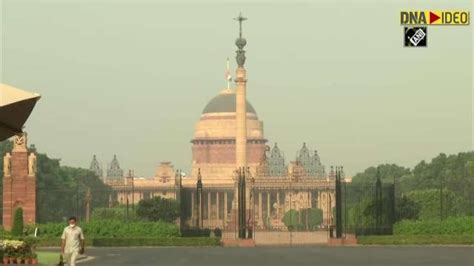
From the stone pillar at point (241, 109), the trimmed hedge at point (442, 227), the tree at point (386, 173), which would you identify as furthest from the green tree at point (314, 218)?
the trimmed hedge at point (442, 227)

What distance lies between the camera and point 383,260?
116ft

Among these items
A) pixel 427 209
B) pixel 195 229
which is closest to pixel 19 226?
pixel 195 229

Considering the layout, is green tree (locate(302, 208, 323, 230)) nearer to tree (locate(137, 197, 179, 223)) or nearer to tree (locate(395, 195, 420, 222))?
tree (locate(137, 197, 179, 223))

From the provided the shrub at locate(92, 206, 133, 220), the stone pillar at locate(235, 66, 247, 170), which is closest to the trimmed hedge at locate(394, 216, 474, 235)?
the shrub at locate(92, 206, 133, 220)

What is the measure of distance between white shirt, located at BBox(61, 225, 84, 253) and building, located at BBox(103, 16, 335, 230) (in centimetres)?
5607

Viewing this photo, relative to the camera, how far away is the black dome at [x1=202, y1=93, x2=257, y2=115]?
159125mm

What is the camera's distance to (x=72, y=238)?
23.6 m

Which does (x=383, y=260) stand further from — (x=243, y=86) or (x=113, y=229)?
(x=243, y=86)

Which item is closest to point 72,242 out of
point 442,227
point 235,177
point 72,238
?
point 72,238

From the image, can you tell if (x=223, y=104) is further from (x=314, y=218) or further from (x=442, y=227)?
(x=442, y=227)

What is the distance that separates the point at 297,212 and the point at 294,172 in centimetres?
454

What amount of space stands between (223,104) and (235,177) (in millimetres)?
49051

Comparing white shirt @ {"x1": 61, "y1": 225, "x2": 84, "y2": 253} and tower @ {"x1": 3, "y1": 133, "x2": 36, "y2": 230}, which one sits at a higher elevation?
tower @ {"x1": 3, "y1": 133, "x2": 36, "y2": 230}

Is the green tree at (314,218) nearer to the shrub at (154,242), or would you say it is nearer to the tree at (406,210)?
the tree at (406,210)
